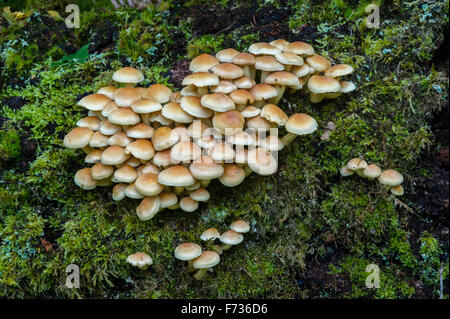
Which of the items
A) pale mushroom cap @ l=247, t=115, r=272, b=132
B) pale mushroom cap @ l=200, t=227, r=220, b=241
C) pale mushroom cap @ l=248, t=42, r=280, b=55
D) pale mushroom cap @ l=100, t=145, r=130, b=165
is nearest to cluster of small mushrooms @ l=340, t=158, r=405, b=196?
pale mushroom cap @ l=247, t=115, r=272, b=132

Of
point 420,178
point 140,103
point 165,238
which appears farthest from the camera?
point 420,178

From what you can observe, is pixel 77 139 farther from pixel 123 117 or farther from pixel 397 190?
pixel 397 190

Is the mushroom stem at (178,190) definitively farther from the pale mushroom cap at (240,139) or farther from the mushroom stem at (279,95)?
the mushroom stem at (279,95)

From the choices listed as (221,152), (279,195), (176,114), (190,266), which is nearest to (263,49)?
(176,114)

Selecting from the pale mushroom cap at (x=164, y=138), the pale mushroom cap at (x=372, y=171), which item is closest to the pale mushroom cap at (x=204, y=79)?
the pale mushroom cap at (x=164, y=138)

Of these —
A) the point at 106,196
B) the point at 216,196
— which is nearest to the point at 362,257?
the point at 216,196
